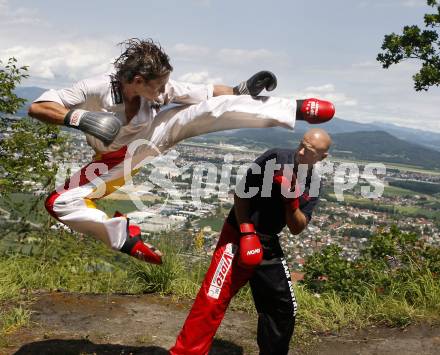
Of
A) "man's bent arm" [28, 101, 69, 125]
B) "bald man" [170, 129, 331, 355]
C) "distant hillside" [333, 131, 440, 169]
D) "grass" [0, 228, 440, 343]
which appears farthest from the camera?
"distant hillside" [333, 131, 440, 169]

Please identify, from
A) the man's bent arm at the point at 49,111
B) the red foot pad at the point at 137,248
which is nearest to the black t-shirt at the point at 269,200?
the red foot pad at the point at 137,248

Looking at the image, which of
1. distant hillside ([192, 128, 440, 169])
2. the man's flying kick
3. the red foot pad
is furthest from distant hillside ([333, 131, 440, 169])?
the red foot pad

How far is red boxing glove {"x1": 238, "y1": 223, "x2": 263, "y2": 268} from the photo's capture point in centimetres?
333

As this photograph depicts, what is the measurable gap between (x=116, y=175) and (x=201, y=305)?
1130mm

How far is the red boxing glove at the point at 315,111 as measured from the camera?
10.5 ft

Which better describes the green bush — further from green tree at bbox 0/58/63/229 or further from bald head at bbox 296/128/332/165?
green tree at bbox 0/58/63/229

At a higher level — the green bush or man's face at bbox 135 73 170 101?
man's face at bbox 135 73 170 101

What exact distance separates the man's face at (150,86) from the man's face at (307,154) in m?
1.04

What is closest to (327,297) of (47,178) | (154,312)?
(154,312)

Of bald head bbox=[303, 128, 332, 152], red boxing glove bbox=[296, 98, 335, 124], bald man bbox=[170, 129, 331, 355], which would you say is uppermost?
red boxing glove bbox=[296, 98, 335, 124]

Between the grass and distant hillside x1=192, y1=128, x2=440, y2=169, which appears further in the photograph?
distant hillside x1=192, y1=128, x2=440, y2=169

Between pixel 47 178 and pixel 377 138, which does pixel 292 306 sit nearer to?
pixel 47 178

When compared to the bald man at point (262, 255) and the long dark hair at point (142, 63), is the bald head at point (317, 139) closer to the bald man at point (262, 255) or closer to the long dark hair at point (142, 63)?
the bald man at point (262, 255)

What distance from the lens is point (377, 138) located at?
13600 cm
